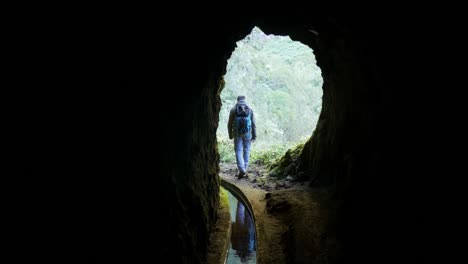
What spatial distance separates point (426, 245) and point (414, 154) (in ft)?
2.89

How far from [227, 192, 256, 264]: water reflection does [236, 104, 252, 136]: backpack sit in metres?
2.35

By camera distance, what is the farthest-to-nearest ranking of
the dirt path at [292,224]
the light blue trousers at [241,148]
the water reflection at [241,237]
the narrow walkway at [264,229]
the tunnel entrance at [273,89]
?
1. the tunnel entrance at [273,89]
2. the light blue trousers at [241,148]
3. the water reflection at [241,237]
4. the narrow walkway at [264,229]
5. the dirt path at [292,224]

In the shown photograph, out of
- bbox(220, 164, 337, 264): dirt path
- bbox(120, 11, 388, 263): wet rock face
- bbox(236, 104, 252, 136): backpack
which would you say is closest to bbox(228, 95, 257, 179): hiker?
bbox(236, 104, 252, 136): backpack

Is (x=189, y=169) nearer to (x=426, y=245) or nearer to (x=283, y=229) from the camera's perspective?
(x=283, y=229)

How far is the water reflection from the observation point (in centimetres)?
725

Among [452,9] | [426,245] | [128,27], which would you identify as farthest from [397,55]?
[128,27]

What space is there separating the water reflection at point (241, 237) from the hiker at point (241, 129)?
71.0 inches

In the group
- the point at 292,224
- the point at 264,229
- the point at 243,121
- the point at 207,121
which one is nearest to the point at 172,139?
the point at 207,121

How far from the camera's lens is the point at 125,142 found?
11.3ft

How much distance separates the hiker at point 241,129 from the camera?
36.5 ft

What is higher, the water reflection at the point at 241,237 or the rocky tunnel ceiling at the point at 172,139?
the rocky tunnel ceiling at the point at 172,139

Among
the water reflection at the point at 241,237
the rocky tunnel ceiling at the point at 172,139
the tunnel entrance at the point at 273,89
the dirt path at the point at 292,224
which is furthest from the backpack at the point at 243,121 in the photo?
the tunnel entrance at the point at 273,89

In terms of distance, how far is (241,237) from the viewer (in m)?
8.09

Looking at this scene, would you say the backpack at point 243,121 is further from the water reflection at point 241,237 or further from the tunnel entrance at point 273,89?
the tunnel entrance at point 273,89
